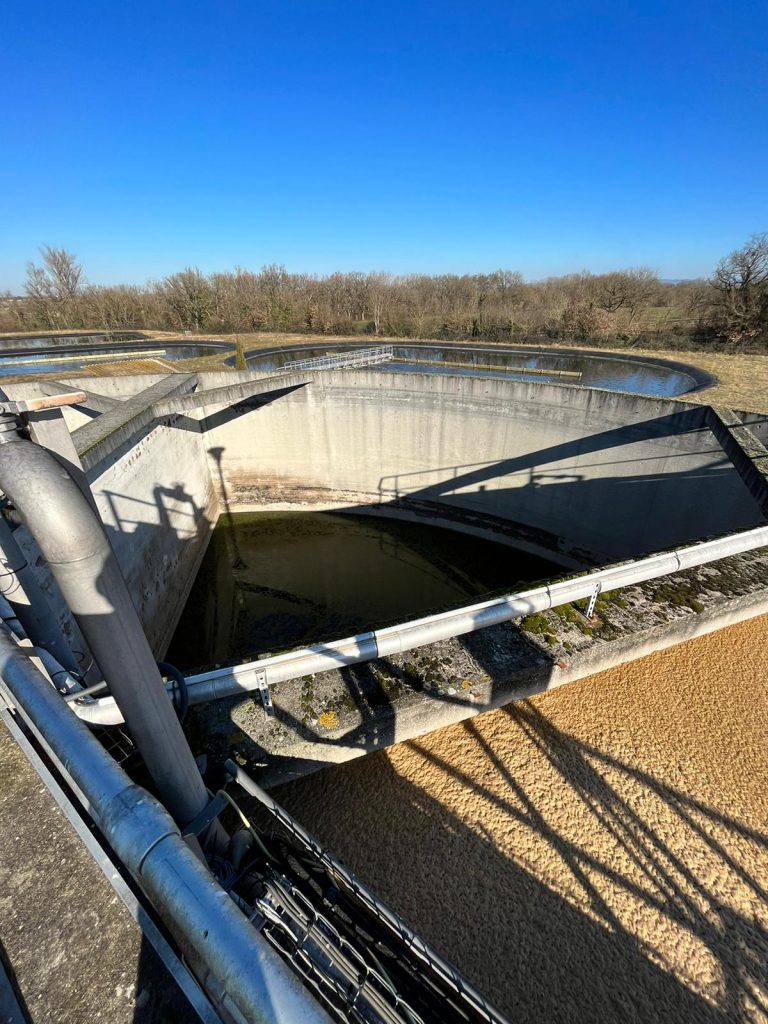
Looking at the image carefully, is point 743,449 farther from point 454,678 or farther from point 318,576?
point 318,576

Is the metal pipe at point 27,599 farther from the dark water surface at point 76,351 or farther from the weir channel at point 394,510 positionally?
the dark water surface at point 76,351

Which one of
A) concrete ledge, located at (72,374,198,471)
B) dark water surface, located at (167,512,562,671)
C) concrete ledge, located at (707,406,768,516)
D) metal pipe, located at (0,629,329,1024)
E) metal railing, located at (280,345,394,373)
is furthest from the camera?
metal railing, located at (280,345,394,373)

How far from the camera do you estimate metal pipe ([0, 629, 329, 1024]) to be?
1.13m

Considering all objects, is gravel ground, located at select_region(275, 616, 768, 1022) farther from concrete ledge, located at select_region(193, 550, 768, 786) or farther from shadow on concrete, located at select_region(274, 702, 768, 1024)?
concrete ledge, located at select_region(193, 550, 768, 786)

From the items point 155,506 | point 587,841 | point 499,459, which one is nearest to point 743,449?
point 499,459

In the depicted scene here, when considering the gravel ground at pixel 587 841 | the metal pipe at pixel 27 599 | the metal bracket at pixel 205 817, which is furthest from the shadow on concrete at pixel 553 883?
the metal pipe at pixel 27 599

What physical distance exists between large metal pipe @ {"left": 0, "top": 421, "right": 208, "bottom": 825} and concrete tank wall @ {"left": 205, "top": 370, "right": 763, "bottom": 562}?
39.3ft

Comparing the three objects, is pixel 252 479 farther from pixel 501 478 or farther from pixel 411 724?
pixel 411 724

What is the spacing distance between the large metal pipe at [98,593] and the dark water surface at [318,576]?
892cm

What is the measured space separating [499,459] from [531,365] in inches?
329

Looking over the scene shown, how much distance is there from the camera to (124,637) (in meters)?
1.85

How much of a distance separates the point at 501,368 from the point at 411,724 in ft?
61.6

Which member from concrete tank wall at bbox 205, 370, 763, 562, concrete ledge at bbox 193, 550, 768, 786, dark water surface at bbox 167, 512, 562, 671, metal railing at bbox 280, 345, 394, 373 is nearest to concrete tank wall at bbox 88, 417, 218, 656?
dark water surface at bbox 167, 512, 562, 671

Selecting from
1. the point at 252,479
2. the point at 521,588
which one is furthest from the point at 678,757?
the point at 252,479
